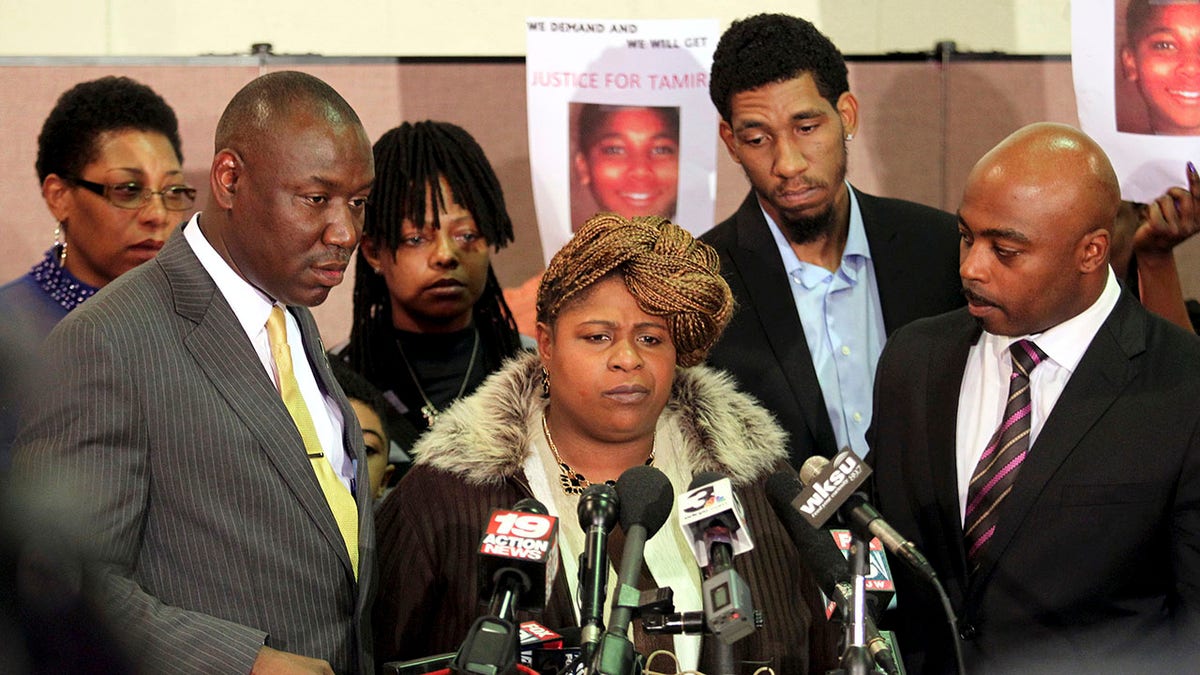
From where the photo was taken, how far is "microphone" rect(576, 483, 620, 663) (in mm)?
2170

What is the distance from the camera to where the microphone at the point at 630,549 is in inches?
83.4

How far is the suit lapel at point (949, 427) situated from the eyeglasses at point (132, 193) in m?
2.19

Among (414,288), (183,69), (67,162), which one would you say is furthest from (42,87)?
(414,288)

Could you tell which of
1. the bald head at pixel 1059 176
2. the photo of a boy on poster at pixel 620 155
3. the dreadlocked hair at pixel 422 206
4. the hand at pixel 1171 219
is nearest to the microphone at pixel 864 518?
the bald head at pixel 1059 176

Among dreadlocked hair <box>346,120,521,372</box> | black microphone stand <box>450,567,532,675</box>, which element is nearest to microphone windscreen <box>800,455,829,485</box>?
black microphone stand <box>450,567,532,675</box>

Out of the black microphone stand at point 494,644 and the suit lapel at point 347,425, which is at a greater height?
the suit lapel at point 347,425

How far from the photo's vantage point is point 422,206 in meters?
4.28

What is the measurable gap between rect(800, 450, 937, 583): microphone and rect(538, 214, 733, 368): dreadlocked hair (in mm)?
775

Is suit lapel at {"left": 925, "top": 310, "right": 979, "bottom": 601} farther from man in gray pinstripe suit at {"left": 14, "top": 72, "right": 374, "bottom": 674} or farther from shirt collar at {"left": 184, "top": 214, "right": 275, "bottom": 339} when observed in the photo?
shirt collar at {"left": 184, "top": 214, "right": 275, "bottom": 339}

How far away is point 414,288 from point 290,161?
4.88ft

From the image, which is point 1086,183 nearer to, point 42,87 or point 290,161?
point 290,161

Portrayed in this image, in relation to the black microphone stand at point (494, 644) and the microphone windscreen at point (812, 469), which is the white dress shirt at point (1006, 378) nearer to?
the microphone windscreen at point (812, 469)

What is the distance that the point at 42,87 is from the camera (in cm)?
472

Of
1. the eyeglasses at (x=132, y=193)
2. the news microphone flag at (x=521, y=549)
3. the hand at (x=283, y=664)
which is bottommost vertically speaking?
the hand at (x=283, y=664)
